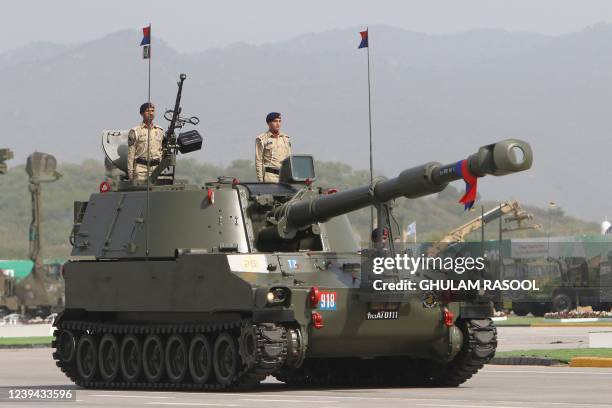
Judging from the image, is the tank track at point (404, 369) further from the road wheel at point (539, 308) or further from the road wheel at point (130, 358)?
the road wheel at point (539, 308)

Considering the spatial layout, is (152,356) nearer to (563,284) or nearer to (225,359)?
(225,359)

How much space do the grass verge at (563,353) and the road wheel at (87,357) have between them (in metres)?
9.04

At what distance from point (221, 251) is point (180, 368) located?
188cm

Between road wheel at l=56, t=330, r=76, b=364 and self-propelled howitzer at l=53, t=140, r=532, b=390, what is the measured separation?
0.11 feet

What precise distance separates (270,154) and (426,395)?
20.0ft

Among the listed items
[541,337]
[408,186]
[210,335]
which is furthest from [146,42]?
[541,337]

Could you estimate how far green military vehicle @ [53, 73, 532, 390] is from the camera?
23.4 meters

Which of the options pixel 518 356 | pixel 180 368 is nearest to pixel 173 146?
pixel 180 368

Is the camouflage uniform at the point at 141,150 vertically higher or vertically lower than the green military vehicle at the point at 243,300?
higher

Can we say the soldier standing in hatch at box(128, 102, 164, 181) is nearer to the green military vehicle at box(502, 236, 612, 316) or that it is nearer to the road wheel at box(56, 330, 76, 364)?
the road wheel at box(56, 330, 76, 364)

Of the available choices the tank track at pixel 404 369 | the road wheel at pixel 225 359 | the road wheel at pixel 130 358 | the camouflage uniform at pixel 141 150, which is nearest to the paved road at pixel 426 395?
the tank track at pixel 404 369

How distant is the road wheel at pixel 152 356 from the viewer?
25219 mm

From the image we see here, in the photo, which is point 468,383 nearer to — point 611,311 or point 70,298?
point 70,298

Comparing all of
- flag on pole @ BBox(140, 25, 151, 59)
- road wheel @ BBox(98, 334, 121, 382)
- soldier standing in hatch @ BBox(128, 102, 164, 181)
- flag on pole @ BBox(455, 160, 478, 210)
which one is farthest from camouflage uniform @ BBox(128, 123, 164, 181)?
flag on pole @ BBox(455, 160, 478, 210)
